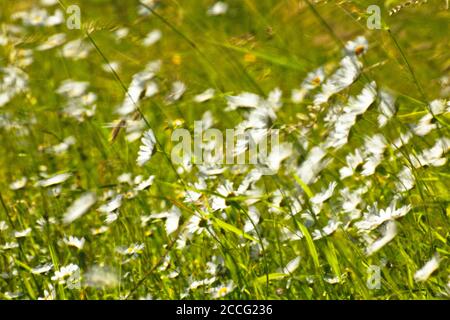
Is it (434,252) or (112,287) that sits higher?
(434,252)

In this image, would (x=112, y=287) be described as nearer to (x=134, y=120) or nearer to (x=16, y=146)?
(x=134, y=120)

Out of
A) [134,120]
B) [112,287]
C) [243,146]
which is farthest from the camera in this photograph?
[112,287]

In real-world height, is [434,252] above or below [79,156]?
above

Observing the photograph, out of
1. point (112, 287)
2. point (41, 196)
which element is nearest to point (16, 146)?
point (41, 196)

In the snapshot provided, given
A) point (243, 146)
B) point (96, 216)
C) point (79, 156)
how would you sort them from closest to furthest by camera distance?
point (243, 146) < point (96, 216) < point (79, 156)

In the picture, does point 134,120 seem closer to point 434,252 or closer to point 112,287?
point 112,287

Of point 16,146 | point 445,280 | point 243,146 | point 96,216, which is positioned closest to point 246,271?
point 243,146

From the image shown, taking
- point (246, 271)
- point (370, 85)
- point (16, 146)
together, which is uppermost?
point (370, 85)
